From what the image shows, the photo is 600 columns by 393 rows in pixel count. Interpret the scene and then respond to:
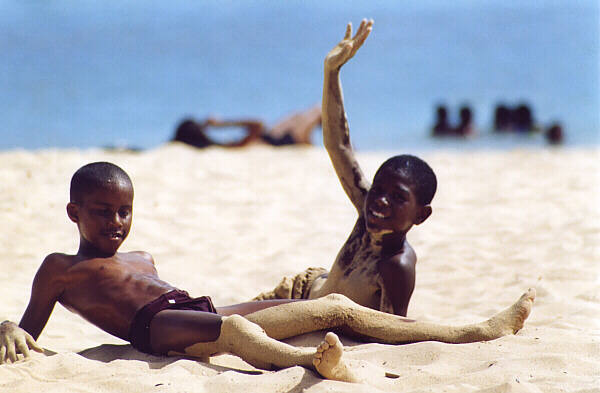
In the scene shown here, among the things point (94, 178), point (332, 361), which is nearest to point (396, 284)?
point (332, 361)

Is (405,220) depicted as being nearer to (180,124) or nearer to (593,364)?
(593,364)

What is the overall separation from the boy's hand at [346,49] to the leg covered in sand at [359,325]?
1.48m

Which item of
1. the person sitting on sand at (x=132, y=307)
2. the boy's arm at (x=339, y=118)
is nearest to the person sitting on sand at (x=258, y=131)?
the boy's arm at (x=339, y=118)

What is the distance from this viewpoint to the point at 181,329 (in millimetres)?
3148

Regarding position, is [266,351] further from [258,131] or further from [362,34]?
[258,131]

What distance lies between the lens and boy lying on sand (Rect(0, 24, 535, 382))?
3.22m

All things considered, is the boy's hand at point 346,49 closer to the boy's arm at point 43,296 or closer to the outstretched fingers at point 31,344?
the boy's arm at point 43,296

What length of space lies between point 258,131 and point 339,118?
9429 millimetres

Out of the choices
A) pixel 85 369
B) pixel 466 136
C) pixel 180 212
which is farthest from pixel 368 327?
pixel 466 136

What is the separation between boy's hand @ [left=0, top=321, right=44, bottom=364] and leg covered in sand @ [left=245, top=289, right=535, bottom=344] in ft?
3.11

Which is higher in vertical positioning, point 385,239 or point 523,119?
point 523,119

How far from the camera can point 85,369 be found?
2.95 m

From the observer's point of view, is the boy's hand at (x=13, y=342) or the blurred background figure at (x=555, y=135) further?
the blurred background figure at (x=555, y=135)

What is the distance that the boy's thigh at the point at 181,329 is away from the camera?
3.09 m
